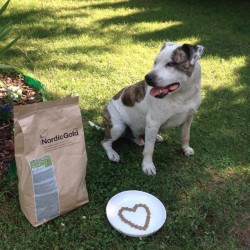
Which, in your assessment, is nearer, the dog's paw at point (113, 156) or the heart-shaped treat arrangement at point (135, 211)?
the heart-shaped treat arrangement at point (135, 211)

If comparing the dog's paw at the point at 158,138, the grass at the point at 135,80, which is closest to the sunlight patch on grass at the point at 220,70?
the grass at the point at 135,80

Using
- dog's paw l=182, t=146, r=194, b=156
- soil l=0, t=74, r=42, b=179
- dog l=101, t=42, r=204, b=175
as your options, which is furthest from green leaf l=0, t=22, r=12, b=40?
dog's paw l=182, t=146, r=194, b=156

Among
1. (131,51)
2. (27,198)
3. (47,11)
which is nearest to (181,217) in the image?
(27,198)

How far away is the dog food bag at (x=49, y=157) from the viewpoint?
8.43 feet

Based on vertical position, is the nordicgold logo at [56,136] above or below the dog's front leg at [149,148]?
above

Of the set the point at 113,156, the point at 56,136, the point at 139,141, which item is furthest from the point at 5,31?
the point at 139,141

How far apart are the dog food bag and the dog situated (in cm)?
79

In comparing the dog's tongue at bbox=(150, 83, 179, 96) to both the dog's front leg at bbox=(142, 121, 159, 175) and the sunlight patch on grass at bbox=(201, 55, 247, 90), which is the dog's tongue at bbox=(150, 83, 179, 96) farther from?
the sunlight patch on grass at bbox=(201, 55, 247, 90)

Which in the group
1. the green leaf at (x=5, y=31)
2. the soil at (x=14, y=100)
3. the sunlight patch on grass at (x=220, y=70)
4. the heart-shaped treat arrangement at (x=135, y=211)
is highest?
the green leaf at (x=5, y=31)

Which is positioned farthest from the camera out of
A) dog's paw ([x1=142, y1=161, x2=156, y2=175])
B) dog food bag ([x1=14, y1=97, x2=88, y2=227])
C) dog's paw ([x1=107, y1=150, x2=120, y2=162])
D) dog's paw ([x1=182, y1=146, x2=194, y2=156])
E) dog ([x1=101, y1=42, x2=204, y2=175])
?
dog's paw ([x1=182, y1=146, x2=194, y2=156])

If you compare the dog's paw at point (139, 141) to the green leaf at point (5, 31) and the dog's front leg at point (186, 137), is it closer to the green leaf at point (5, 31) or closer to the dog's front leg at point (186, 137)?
the dog's front leg at point (186, 137)

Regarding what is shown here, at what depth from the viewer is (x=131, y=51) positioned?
20.4 feet

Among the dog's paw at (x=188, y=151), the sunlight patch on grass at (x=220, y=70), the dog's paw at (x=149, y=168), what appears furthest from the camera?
the sunlight patch on grass at (x=220, y=70)

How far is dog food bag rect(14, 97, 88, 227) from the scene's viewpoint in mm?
2570
